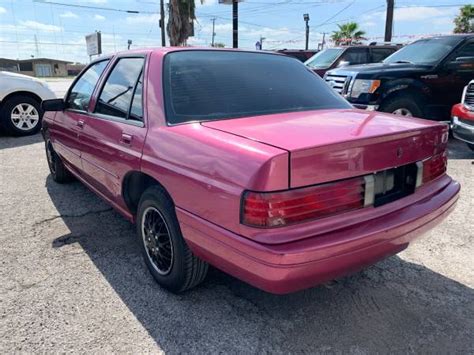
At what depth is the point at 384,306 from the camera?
2.72 meters

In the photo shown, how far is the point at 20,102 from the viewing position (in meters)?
8.60

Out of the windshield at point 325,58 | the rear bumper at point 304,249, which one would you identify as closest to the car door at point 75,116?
the rear bumper at point 304,249

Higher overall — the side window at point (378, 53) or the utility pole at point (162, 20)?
the utility pole at point (162, 20)

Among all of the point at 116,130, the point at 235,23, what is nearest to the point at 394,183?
the point at 116,130

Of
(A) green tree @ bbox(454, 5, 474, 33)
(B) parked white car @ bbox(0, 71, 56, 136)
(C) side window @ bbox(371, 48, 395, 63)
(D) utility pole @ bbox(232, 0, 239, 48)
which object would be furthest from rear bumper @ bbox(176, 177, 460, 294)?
(A) green tree @ bbox(454, 5, 474, 33)

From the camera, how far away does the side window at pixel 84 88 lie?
3846mm

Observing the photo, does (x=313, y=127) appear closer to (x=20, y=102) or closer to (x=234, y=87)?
(x=234, y=87)

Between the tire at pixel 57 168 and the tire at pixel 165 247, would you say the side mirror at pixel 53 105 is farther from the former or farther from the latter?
the tire at pixel 165 247

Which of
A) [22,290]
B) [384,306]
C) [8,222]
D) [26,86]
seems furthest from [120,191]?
[26,86]

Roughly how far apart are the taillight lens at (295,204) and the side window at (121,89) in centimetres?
128

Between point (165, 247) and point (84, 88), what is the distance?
6.93 ft

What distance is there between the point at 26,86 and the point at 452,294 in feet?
28.0

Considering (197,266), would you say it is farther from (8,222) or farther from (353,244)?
(8,222)

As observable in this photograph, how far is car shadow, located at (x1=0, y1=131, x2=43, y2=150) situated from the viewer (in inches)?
317
